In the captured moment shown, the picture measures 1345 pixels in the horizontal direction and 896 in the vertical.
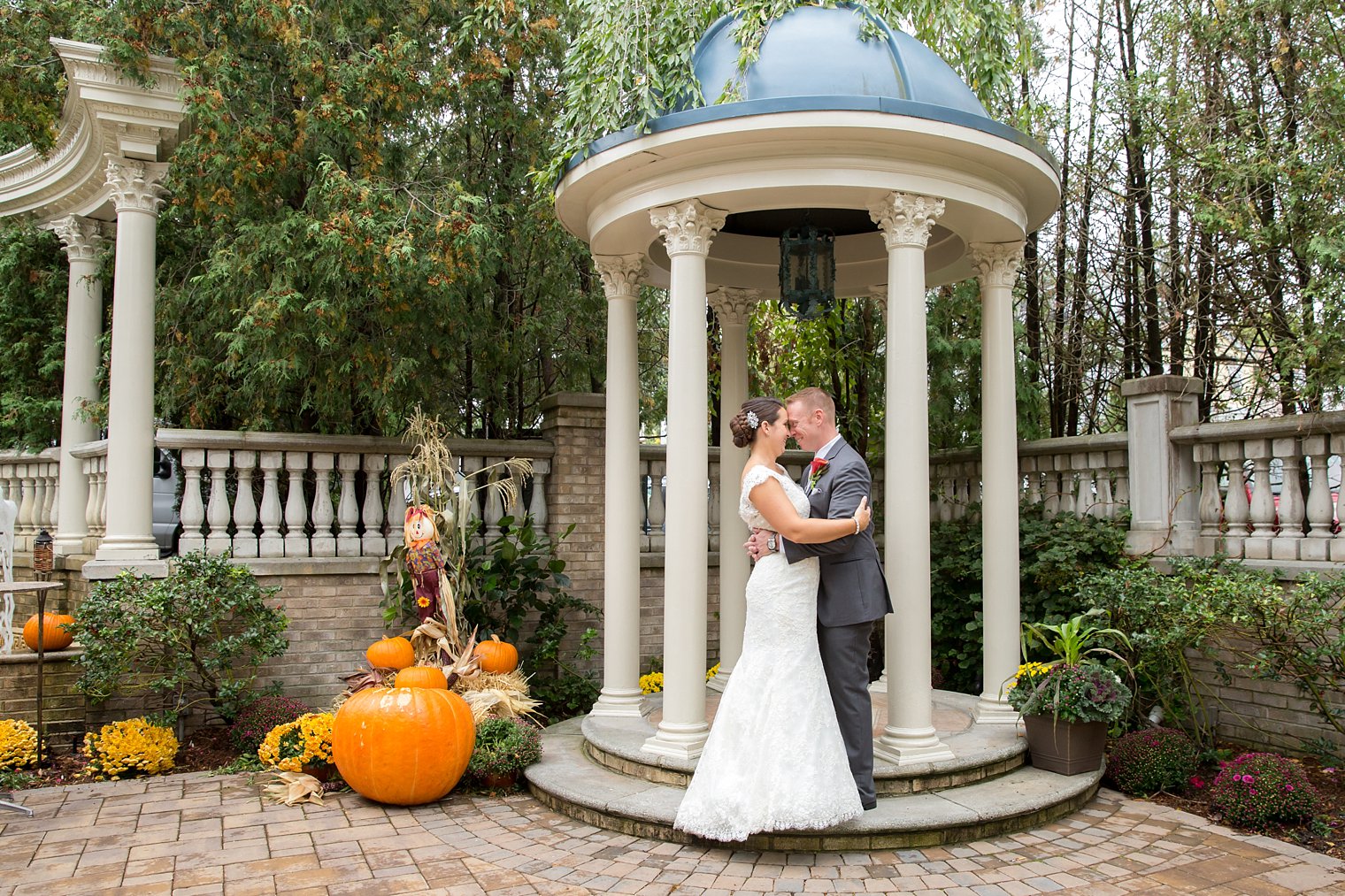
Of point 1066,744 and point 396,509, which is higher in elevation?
point 396,509

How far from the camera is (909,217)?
5.40 meters

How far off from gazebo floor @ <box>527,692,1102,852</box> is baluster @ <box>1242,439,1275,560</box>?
2059mm

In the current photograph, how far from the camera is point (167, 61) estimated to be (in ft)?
24.3

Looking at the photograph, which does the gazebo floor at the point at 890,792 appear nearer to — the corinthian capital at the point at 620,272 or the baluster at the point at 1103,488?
the baluster at the point at 1103,488

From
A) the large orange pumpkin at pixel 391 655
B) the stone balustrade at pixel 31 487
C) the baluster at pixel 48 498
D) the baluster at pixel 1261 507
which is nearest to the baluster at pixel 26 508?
the stone balustrade at pixel 31 487

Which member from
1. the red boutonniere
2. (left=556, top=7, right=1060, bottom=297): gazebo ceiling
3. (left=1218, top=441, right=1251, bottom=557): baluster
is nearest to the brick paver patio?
the red boutonniere

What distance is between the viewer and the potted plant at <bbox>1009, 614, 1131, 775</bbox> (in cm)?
545

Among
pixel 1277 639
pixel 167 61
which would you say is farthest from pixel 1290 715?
pixel 167 61

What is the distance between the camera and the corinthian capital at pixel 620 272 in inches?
259

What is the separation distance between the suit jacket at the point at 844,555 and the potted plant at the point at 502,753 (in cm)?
210

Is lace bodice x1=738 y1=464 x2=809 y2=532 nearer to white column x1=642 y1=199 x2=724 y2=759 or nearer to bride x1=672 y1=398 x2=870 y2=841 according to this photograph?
bride x1=672 y1=398 x2=870 y2=841

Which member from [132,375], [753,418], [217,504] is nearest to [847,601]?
[753,418]

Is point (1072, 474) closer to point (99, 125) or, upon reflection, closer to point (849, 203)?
point (849, 203)

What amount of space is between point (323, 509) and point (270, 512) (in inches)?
14.9
